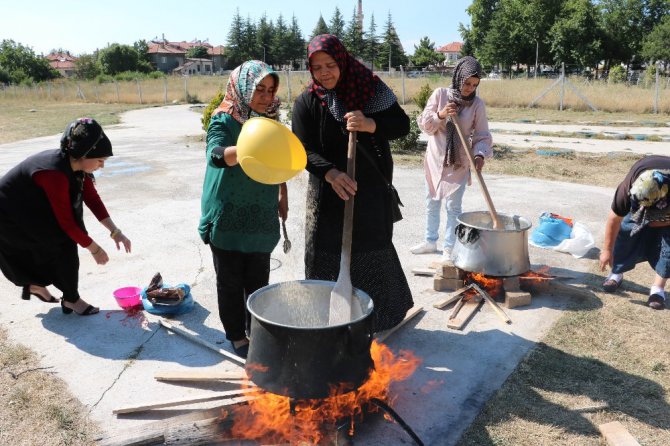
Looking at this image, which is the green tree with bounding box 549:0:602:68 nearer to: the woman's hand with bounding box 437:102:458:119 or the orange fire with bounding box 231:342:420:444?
the woman's hand with bounding box 437:102:458:119

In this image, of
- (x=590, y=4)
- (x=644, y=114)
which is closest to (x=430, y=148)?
(x=644, y=114)

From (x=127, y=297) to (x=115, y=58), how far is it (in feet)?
220

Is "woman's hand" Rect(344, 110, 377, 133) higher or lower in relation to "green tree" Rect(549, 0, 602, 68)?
lower

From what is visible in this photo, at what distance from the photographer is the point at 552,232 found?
5.29 meters

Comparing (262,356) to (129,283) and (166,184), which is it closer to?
(129,283)

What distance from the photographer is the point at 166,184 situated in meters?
7.89

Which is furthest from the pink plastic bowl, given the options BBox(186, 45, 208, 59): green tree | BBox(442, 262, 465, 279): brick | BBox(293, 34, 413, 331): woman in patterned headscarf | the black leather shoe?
BBox(186, 45, 208, 59): green tree

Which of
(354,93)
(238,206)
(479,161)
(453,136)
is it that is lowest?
(238,206)

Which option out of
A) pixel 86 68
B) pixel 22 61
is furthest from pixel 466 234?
pixel 86 68

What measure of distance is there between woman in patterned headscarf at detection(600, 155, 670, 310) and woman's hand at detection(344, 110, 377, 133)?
1.99 metres

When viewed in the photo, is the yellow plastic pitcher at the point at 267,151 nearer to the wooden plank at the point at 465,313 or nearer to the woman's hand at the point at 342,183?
the woman's hand at the point at 342,183

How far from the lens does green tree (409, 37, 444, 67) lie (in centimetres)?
6644

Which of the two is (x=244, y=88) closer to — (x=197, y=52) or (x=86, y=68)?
(x=86, y=68)

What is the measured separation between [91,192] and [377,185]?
201cm
